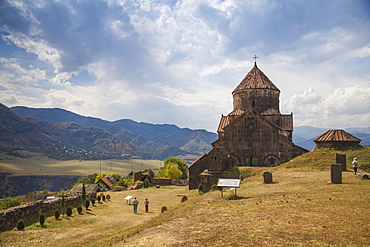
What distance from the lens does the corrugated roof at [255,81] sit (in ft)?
104

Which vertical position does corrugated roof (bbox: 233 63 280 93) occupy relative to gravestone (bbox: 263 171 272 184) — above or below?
above

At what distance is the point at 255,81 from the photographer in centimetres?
3195

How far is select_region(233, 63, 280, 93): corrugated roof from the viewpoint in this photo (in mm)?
31594

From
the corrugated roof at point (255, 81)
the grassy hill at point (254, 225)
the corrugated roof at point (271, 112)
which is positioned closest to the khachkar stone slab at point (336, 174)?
the grassy hill at point (254, 225)

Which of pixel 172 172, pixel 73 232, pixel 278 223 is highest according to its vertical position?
pixel 278 223

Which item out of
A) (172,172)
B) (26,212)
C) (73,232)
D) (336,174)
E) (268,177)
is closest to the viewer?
(73,232)

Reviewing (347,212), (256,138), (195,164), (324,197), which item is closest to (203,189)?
(195,164)

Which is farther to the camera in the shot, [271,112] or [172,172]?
[172,172]

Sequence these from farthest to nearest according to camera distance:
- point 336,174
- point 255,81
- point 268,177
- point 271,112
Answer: point 255,81 → point 271,112 → point 268,177 → point 336,174

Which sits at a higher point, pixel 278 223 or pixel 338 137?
pixel 338 137

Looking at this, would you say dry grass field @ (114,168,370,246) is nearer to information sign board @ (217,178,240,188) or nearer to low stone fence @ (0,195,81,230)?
information sign board @ (217,178,240,188)

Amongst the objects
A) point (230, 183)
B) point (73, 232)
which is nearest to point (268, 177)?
point (230, 183)

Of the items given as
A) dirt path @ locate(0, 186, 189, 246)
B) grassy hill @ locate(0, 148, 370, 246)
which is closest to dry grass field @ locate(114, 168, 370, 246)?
grassy hill @ locate(0, 148, 370, 246)

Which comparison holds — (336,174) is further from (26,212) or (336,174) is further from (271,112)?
(26,212)
